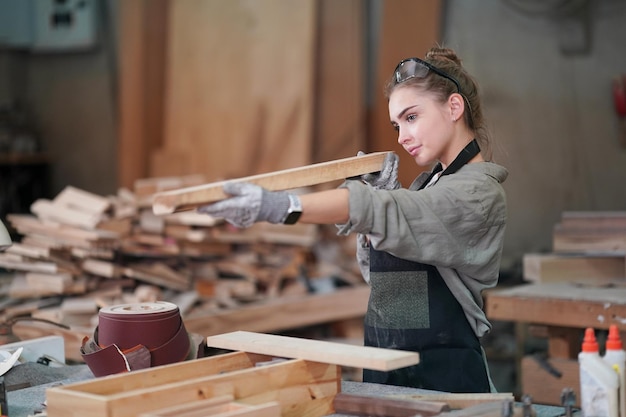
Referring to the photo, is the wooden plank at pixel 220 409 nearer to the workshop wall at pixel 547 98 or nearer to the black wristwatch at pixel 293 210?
the black wristwatch at pixel 293 210

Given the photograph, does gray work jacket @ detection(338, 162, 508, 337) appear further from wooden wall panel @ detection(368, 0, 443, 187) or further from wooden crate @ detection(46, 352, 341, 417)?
wooden wall panel @ detection(368, 0, 443, 187)

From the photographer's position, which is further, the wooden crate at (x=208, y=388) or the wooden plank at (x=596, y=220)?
the wooden plank at (x=596, y=220)

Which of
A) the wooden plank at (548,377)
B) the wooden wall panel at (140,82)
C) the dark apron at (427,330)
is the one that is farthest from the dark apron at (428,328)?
the wooden wall panel at (140,82)

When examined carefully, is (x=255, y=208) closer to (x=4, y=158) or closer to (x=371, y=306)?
(x=371, y=306)

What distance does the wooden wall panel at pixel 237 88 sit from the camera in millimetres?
7668

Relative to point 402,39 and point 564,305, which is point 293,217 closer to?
point 564,305

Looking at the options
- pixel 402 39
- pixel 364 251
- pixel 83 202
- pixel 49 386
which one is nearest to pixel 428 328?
pixel 364 251

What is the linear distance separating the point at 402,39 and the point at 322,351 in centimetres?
508

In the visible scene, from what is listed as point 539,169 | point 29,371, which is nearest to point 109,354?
point 29,371

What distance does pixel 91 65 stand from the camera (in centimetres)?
872

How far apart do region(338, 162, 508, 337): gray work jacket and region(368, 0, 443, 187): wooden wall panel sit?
13.4 ft

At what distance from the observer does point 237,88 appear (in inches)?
313

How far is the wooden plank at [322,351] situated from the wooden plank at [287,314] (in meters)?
2.69

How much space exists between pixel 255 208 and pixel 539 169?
17.0ft
